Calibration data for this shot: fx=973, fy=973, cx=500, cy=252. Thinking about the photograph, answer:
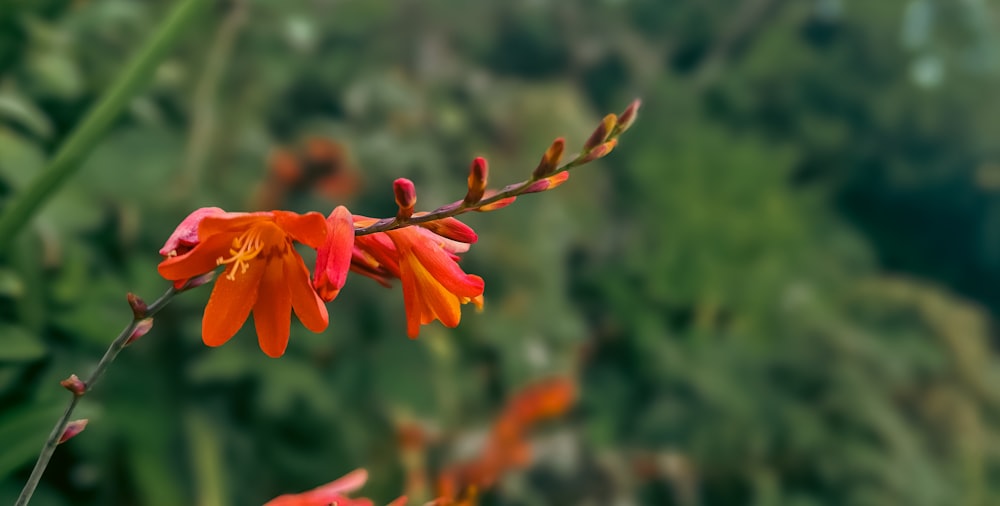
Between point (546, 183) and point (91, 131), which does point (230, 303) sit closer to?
point (546, 183)

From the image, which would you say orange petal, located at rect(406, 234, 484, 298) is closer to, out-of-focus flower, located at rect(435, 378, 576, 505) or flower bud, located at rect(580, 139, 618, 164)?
flower bud, located at rect(580, 139, 618, 164)

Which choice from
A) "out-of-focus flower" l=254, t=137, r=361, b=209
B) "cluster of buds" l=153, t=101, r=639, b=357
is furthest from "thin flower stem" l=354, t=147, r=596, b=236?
"out-of-focus flower" l=254, t=137, r=361, b=209

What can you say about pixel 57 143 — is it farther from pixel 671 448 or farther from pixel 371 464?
pixel 671 448

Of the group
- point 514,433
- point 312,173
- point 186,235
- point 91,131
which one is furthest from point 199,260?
point 514,433

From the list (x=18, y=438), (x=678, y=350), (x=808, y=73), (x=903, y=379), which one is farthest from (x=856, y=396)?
(x=18, y=438)

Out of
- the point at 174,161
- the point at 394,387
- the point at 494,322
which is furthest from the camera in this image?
the point at 494,322

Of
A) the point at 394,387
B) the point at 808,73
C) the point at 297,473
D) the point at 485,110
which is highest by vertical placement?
the point at 808,73
